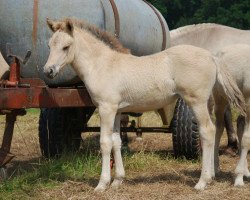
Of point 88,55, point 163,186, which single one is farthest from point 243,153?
point 88,55

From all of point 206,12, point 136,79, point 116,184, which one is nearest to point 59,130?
point 116,184

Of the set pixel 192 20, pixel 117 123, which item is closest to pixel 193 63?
pixel 117 123

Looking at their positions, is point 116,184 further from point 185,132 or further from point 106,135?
point 185,132

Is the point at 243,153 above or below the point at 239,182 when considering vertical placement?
above

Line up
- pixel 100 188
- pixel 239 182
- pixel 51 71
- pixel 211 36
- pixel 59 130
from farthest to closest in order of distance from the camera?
1. pixel 211 36
2. pixel 59 130
3. pixel 239 182
4. pixel 100 188
5. pixel 51 71

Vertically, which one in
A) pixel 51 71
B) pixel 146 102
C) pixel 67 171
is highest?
pixel 51 71

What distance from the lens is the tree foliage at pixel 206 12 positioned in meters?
33.6

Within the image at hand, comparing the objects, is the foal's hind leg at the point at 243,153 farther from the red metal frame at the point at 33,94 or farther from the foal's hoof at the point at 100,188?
the red metal frame at the point at 33,94

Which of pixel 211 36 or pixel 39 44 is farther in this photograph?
pixel 211 36

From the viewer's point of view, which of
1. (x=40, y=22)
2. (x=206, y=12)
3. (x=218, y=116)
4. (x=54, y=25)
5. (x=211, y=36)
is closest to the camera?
(x=54, y=25)

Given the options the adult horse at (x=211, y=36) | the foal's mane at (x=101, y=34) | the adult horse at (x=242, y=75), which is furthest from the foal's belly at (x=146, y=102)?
the adult horse at (x=211, y=36)

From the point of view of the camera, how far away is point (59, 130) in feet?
23.7

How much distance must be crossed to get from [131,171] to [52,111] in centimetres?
156

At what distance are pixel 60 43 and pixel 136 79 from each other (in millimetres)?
801
